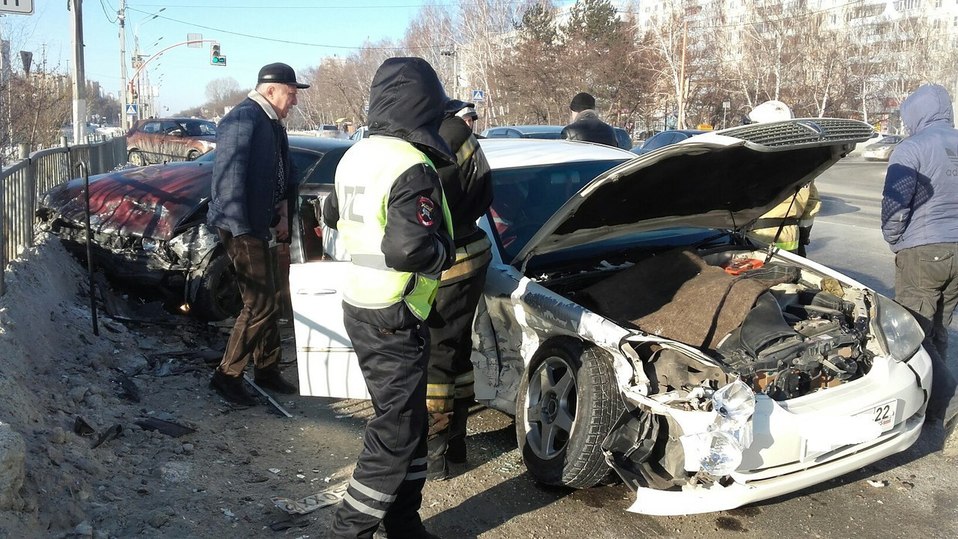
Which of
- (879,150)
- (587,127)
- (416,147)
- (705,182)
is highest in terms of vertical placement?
(879,150)

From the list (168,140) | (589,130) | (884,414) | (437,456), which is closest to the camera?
(884,414)

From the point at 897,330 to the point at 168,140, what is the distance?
2352 centimetres

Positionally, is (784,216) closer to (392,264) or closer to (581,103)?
(392,264)

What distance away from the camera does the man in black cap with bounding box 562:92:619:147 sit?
8.11 metres

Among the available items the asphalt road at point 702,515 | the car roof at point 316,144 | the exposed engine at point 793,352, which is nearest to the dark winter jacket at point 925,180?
the exposed engine at point 793,352

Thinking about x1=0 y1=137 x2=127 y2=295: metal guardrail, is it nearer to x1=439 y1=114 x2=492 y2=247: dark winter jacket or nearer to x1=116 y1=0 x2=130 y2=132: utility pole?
x1=439 y1=114 x2=492 y2=247: dark winter jacket

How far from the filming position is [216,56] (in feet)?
111

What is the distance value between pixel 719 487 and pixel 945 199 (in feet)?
8.58

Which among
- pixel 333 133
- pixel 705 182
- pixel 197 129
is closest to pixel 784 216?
pixel 705 182

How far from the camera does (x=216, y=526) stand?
3172 millimetres

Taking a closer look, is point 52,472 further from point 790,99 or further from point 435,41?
point 435,41

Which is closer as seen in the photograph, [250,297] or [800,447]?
[800,447]

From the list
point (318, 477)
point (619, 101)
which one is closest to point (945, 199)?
point (318, 477)

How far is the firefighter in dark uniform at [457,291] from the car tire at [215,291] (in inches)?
108
